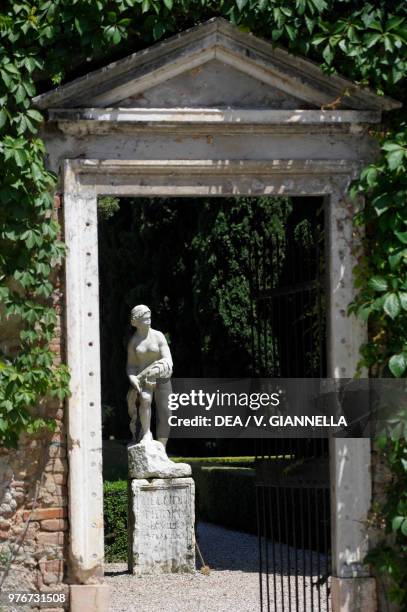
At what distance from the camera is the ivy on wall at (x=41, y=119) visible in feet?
20.1

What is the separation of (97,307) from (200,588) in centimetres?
406

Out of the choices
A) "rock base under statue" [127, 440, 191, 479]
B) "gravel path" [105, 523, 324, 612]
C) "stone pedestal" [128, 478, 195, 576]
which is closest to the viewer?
"gravel path" [105, 523, 324, 612]

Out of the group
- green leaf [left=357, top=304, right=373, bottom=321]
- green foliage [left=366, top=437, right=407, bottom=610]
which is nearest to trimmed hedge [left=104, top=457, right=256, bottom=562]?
green foliage [left=366, top=437, right=407, bottom=610]

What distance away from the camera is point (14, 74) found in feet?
20.2

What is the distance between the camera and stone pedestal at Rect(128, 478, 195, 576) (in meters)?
10.1

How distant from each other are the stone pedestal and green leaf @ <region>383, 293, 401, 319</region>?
4374 mm

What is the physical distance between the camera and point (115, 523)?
38.0 ft

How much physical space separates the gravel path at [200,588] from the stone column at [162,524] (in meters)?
0.13

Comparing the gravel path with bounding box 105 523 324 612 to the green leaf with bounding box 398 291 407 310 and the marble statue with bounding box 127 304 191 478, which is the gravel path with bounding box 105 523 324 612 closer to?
the marble statue with bounding box 127 304 191 478

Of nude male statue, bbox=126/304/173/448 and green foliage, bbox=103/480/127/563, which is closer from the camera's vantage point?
nude male statue, bbox=126/304/173/448

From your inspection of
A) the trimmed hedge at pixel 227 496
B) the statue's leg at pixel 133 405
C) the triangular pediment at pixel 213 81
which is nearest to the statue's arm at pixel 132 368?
the statue's leg at pixel 133 405

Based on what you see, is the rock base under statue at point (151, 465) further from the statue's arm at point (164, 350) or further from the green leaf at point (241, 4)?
the green leaf at point (241, 4)

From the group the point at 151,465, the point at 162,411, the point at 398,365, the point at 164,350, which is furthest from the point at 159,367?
the point at 398,365

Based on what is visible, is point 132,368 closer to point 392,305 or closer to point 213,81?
point 213,81
